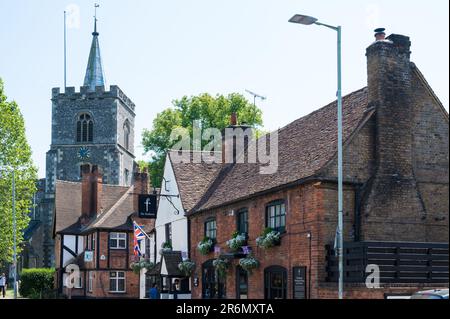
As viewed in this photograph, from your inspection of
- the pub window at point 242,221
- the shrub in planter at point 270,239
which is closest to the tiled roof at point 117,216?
the pub window at point 242,221

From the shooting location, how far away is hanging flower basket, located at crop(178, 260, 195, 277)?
30.0 metres

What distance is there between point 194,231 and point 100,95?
43.4 meters

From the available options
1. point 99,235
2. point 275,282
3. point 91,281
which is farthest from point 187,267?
point 91,281

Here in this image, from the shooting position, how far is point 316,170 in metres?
20.2

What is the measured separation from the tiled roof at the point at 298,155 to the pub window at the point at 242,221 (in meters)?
0.61

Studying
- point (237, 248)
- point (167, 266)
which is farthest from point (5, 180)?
point (237, 248)

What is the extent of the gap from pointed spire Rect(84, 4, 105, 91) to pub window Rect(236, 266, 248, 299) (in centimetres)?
5328

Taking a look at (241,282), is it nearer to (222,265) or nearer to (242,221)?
(222,265)

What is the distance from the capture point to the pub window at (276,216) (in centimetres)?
2239

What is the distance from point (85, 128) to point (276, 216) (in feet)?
171

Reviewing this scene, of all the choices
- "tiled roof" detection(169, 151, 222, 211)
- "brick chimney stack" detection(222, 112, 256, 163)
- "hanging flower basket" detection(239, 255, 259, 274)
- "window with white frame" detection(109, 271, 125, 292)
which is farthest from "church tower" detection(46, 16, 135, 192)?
"hanging flower basket" detection(239, 255, 259, 274)

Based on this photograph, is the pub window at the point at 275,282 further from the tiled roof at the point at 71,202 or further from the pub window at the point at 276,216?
the tiled roof at the point at 71,202

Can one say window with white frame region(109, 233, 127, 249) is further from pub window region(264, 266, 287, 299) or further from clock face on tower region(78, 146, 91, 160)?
clock face on tower region(78, 146, 91, 160)

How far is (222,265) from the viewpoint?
25875 mm
